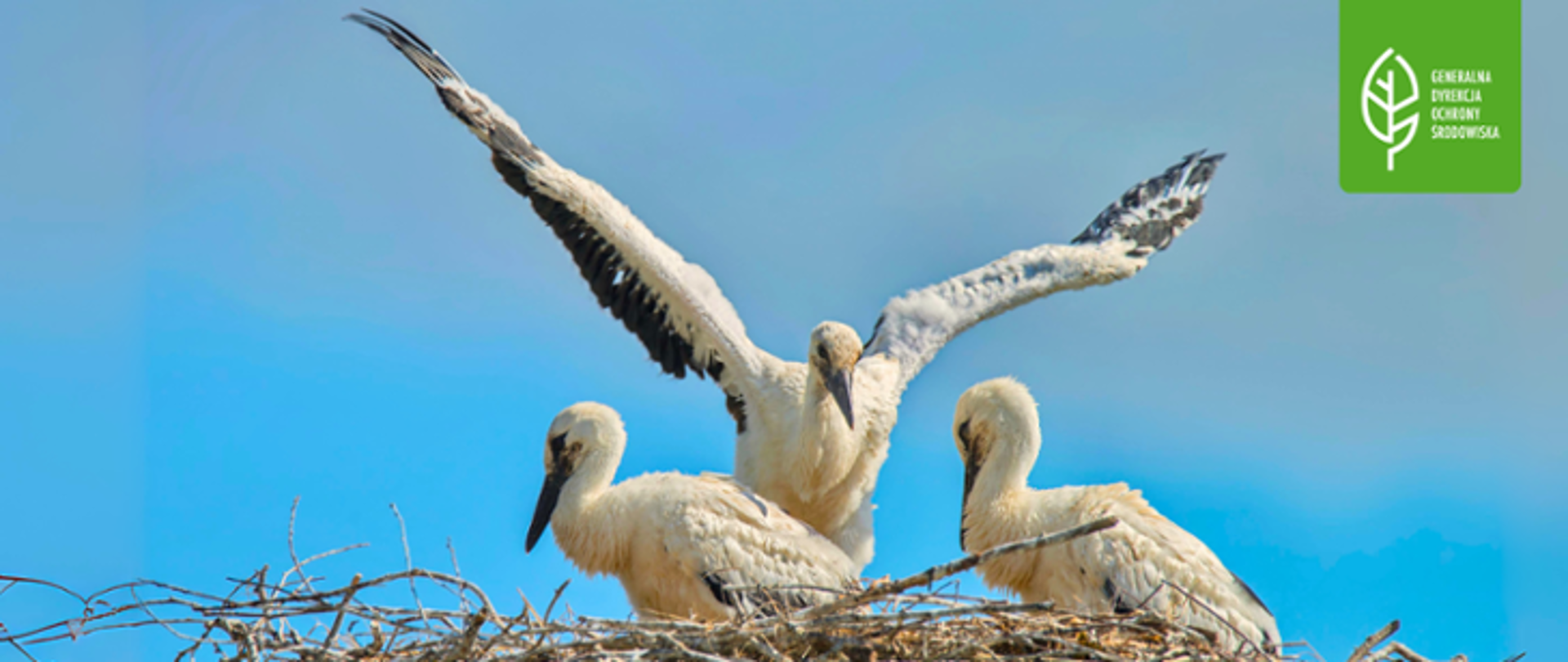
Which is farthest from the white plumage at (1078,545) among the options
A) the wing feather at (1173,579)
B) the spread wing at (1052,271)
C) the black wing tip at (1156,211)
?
the black wing tip at (1156,211)

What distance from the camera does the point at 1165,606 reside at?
4.14 metres

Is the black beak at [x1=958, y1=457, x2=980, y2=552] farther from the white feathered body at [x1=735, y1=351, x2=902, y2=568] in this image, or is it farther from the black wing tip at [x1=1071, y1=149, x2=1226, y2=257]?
the black wing tip at [x1=1071, y1=149, x2=1226, y2=257]

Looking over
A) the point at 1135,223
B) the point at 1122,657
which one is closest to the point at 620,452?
the point at 1122,657

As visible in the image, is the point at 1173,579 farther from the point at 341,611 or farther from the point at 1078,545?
the point at 341,611

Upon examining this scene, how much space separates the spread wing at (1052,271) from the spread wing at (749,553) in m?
1.71

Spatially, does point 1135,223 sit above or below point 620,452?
above

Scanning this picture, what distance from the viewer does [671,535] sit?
14.3 feet

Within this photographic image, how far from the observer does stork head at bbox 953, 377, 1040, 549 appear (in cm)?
455

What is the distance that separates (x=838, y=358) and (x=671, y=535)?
1049mm

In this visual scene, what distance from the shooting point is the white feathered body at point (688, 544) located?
4320 millimetres

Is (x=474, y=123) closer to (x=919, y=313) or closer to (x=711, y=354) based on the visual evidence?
(x=711, y=354)

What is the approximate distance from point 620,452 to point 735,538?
0.65 meters

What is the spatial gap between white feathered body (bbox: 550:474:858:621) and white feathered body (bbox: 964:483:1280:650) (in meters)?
0.58

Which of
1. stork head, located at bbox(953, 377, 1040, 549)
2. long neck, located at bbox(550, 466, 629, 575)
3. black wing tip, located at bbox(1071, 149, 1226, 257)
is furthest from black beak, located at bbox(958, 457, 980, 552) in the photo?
black wing tip, located at bbox(1071, 149, 1226, 257)
